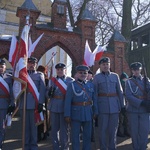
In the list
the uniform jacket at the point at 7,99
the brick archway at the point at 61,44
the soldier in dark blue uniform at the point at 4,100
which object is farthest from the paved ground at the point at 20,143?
the brick archway at the point at 61,44

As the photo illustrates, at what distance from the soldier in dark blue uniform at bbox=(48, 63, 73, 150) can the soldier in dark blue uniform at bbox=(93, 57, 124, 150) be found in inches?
28.7

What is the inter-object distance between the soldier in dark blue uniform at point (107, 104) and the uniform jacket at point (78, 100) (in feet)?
1.03

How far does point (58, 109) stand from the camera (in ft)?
17.5

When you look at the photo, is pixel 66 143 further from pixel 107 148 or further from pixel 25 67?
pixel 25 67

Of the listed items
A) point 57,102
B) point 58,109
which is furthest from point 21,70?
point 58,109

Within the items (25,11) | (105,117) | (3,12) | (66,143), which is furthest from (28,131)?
(3,12)

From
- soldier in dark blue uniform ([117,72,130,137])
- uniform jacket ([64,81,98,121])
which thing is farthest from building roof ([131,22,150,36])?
uniform jacket ([64,81,98,121])

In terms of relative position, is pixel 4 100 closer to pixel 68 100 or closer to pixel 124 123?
pixel 68 100

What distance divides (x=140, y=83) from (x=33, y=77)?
91.9 inches

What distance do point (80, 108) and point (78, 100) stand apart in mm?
163

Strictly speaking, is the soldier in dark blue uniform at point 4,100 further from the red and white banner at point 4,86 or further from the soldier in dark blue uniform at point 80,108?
the soldier in dark blue uniform at point 80,108

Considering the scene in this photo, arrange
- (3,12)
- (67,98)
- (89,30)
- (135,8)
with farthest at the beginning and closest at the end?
1. (3,12)
2. (135,8)
3. (89,30)
4. (67,98)

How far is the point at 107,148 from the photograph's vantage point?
551 cm

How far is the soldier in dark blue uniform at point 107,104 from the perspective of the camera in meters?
5.38
